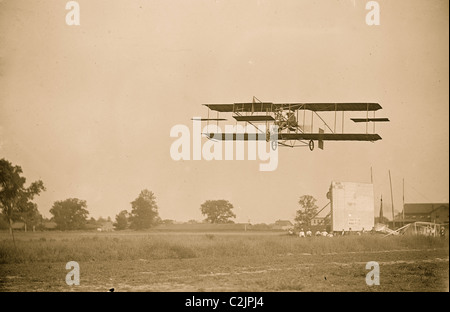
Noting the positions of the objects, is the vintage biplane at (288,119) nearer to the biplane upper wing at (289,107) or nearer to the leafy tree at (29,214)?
the biplane upper wing at (289,107)

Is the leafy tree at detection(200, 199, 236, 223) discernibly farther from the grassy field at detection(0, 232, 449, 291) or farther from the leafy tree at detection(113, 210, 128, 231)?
the leafy tree at detection(113, 210, 128, 231)

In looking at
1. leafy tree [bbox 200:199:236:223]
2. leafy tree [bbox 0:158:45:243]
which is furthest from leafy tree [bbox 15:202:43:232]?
leafy tree [bbox 200:199:236:223]

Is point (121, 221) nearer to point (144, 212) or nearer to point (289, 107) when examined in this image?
point (144, 212)

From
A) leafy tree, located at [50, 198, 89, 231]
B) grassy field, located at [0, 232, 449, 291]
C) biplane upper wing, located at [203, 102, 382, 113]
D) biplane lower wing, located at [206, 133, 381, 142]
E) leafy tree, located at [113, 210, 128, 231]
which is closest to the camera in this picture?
grassy field, located at [0, 232, 449, 291]

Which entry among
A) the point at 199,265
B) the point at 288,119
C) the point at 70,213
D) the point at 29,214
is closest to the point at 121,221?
the point at 70,213

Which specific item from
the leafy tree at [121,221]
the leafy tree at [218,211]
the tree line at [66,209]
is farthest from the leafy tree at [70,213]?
the leafy tree at [218,211]
